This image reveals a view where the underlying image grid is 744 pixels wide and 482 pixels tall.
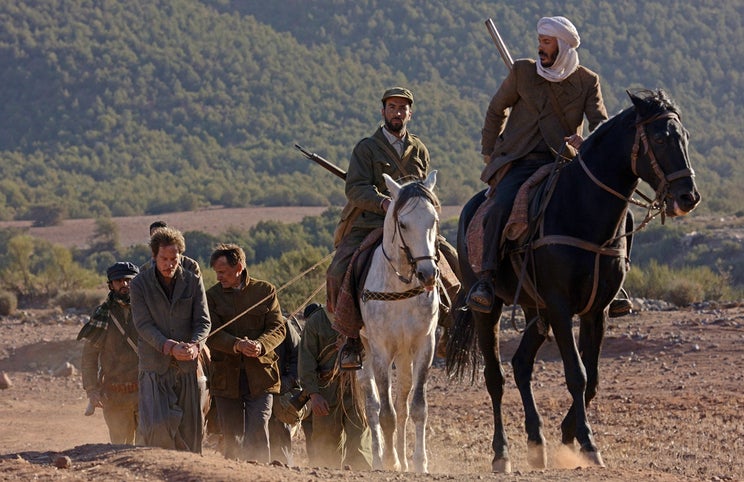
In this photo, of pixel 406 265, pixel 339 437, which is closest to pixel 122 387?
pixel 339 437

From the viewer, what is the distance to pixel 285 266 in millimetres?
31875

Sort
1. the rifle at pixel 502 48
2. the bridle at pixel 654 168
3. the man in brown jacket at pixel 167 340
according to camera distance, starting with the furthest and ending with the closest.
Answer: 1. the rifle at pixel 502 48
2. the man in brown jacket at pixel 167 340
3. the bridle at pixel 654 168

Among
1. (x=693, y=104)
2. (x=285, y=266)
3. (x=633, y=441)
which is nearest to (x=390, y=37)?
(x=693, y=104)

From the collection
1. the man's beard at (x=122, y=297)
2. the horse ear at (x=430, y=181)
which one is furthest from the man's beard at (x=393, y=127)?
the man's beard at (x=122, y=297)

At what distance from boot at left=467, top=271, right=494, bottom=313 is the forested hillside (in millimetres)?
59373

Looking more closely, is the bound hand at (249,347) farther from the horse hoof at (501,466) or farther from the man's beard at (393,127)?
the man's beard at (393,127)

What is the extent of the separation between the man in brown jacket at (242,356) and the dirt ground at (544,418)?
1.12m

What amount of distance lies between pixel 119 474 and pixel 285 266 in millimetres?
22614

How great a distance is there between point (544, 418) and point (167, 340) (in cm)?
630

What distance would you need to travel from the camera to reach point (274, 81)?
285 feet

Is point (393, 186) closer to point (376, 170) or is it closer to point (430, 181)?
point (430, 181)

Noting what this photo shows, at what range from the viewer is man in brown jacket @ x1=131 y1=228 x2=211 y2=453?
10.5 m

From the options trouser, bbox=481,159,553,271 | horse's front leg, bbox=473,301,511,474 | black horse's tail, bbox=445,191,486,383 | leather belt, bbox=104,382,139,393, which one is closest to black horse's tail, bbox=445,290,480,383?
black horse's tail, bbox=445,191,486,383

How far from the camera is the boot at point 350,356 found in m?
12.1
